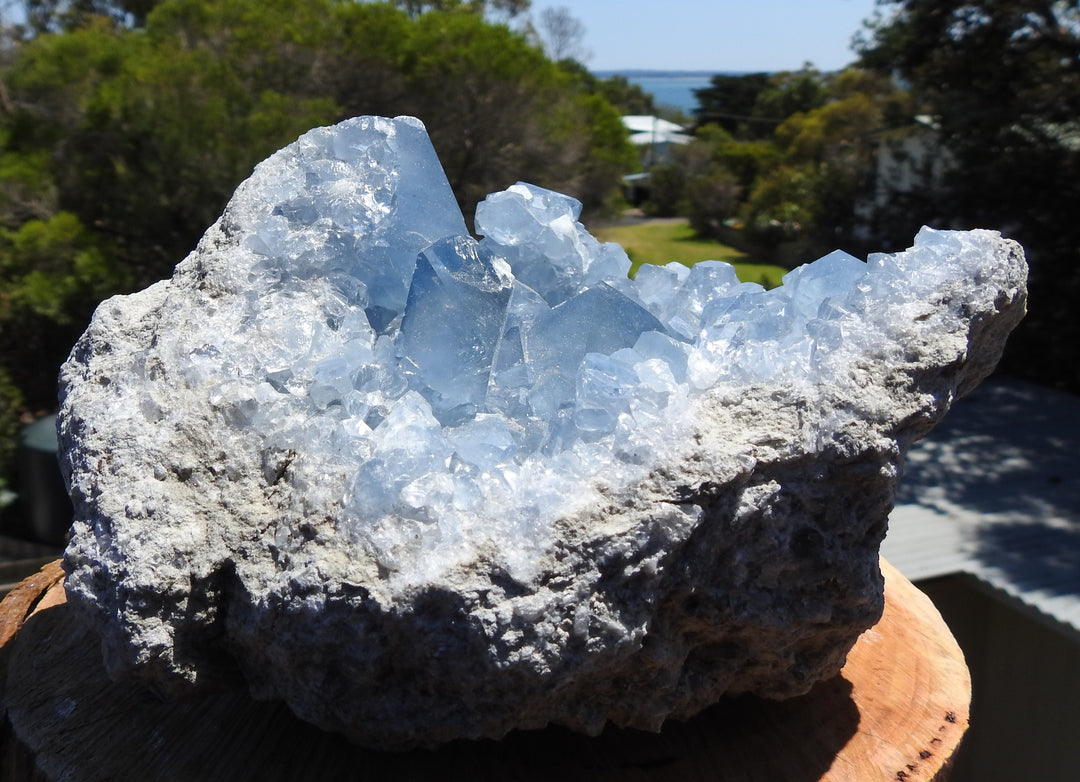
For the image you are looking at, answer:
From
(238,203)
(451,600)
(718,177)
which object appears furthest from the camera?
(718,177)

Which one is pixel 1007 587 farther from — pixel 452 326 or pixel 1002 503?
pixel 452 326

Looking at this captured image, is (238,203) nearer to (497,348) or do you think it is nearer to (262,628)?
(497,348)

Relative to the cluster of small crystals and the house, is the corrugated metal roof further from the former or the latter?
the cluster of small crystals

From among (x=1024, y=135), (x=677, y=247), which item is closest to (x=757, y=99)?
(x=677, y=247)

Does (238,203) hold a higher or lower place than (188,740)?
higher

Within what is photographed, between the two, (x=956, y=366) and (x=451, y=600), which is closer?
(x=451, y=600)

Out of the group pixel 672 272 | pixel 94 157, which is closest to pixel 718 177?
pixel 94 157

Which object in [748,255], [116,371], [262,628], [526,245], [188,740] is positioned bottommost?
[748,255]
